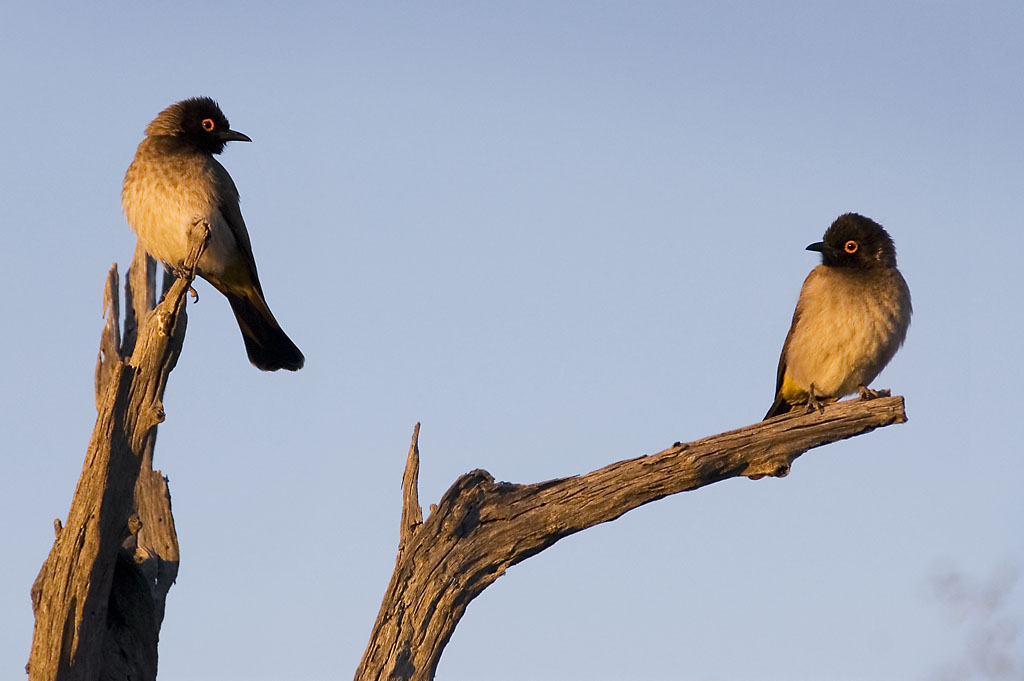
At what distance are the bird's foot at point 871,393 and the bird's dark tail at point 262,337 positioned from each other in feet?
14.2

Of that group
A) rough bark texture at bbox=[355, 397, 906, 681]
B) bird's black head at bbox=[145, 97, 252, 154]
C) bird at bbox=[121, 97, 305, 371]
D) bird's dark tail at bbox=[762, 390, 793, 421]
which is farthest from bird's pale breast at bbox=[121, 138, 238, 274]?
bird's dark tail at bbox=[762, 390, 793, 421]

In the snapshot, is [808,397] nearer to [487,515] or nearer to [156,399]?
[487,515]

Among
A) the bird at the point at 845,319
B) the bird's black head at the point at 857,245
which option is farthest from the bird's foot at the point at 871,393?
the bird's black head at the point at 857,245

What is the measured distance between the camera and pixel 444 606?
22.1ft

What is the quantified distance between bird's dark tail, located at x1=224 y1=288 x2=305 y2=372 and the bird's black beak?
125 cm

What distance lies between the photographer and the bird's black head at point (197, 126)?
970cm

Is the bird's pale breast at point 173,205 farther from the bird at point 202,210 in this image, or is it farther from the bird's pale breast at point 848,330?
the bird's pale breast at point 848,330

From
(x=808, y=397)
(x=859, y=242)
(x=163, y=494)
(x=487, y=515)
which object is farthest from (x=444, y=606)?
(x=859, y=242)

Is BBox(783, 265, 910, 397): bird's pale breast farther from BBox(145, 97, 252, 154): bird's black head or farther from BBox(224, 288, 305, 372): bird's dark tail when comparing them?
BBox(145, 97, 252, 154): bird's black head

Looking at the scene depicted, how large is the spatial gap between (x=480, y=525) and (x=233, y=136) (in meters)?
4.54

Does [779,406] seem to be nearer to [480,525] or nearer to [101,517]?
[480,525]

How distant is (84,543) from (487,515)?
2224mm

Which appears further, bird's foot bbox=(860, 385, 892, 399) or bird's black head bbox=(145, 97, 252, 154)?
bird's black head bbox=(145, 97, 252, 154)

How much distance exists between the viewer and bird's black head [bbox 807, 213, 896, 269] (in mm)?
9289
